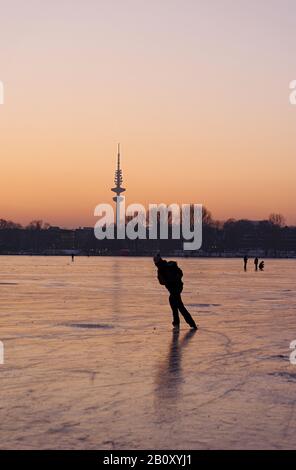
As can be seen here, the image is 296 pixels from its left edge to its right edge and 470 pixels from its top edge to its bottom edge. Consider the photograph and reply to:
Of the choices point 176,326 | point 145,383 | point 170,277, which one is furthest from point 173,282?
point 145,383

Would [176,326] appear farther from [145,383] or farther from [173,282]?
[145,383]

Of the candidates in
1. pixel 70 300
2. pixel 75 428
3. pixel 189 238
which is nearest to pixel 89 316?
pixel 70 300

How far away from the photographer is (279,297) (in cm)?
2391

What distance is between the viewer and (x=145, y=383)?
8.32 metres

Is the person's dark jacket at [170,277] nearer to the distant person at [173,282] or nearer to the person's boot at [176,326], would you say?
the distant person at [173,282]

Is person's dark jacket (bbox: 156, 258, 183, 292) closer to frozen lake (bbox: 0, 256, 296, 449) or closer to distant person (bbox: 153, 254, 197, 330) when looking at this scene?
distant person (bbox: 153, 254, 197, 330)

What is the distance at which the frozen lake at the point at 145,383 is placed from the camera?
6.04 meters

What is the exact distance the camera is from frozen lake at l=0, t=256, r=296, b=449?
604 centimetres

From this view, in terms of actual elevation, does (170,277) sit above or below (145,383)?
above

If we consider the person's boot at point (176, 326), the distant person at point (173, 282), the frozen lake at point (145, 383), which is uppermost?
the distant person at point (173, 282)

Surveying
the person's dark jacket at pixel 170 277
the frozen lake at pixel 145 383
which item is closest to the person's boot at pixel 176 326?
the frozen lake at pixel 145 383

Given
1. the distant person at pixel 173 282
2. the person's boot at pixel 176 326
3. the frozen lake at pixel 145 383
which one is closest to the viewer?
the frozen lake at pixel 145 383

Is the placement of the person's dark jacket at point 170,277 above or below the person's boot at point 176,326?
above
